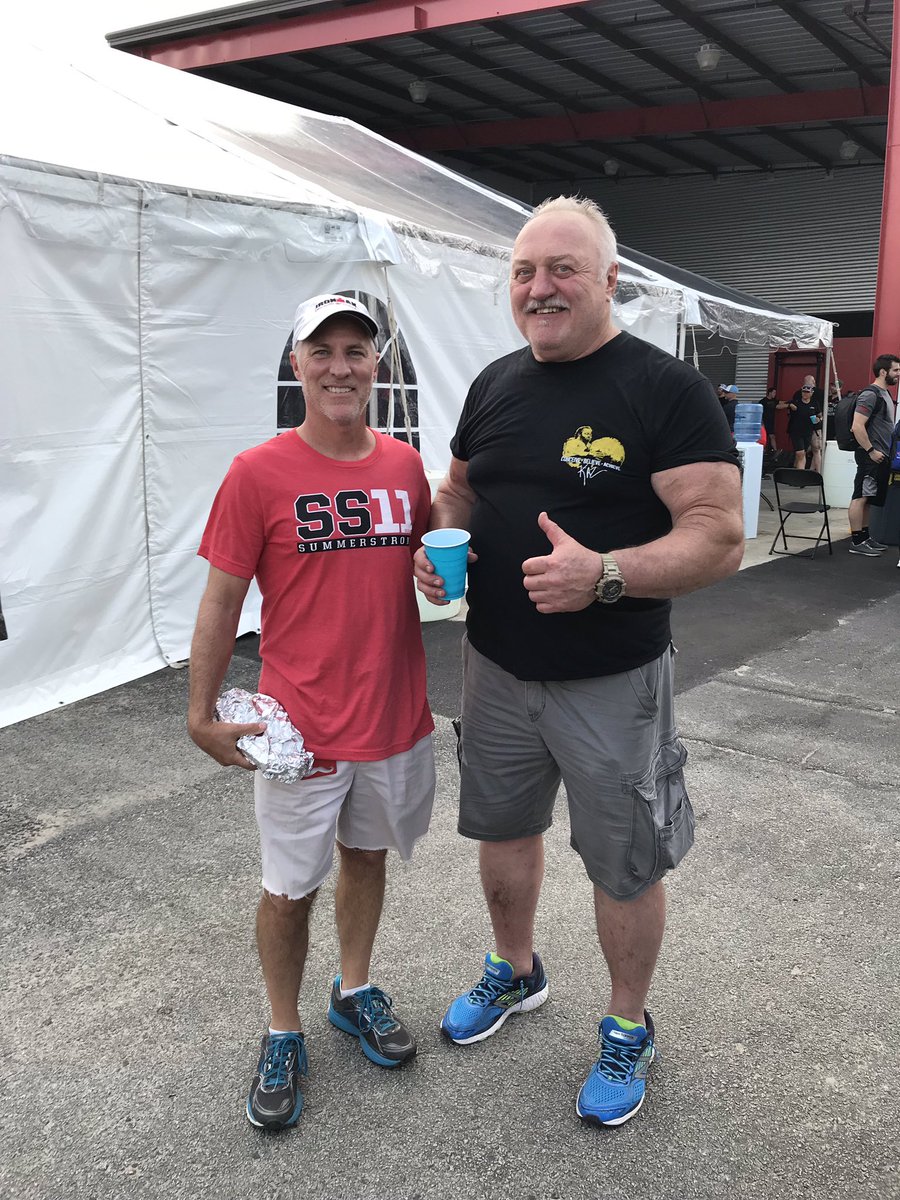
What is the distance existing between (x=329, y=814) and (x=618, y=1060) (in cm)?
88

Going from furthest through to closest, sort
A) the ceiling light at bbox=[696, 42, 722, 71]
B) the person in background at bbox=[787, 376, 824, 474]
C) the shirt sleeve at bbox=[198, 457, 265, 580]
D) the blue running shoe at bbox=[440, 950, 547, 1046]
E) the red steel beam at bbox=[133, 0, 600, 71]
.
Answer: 1. the person in background at bbox=[787, 376, 824, 474]
2. the ceiling light at bbox=[696, 42, 722, 71]
3. the red steel beam at bbox=[133, 0, 600, 71]
4. the blue running shoe at bbox=[440, 950, 547, 1046]
5. the shirt sleeve at bbox=[198, 457, 265, 580]

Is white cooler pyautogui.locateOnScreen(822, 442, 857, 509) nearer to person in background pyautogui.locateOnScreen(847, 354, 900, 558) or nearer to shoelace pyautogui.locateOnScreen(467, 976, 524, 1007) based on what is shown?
person in background pyautogui.locateOnScreen(847, 354, 900, 558)

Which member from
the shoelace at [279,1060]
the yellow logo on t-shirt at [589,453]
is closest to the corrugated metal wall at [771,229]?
the yellow logo on t-shirt at [589,453]

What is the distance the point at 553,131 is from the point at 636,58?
3.32 m

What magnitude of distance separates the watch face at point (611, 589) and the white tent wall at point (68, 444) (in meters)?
3.74

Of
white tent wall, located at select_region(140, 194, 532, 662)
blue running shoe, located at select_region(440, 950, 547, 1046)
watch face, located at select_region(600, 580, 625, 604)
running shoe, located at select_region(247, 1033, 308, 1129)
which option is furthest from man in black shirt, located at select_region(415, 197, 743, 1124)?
white tent wall, located at select_region(140, 194, 532, 662)

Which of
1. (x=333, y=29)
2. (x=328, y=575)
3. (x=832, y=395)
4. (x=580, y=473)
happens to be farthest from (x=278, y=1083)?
(x=832, y=395)

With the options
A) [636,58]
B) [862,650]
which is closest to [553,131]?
[636,58]

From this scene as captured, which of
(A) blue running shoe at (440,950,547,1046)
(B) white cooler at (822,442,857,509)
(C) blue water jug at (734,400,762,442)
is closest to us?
(A) blue running shoe at (440,950,547,1046)

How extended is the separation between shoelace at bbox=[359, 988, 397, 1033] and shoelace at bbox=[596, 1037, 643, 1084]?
0.52 meters

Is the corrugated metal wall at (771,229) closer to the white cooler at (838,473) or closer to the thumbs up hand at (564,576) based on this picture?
the white cooler at (838,473)

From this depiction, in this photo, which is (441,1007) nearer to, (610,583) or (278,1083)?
(278,1083)

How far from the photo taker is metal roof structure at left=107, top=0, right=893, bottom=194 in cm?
1292

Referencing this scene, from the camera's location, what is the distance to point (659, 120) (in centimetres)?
1677
